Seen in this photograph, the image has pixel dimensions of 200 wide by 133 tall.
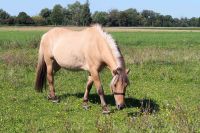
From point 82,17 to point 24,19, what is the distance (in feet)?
83.4

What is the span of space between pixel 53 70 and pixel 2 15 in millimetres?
134370

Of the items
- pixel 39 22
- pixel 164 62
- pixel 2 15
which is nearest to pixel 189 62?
pixel 164 62

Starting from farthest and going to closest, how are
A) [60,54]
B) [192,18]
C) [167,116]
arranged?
[192,18] < [60,54] < [167,116]

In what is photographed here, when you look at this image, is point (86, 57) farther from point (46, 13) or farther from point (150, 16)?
point (150, 16)

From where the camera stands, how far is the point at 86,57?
443 inches

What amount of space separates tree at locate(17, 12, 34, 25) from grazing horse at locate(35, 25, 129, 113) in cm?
12028

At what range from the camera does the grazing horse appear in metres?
9.98

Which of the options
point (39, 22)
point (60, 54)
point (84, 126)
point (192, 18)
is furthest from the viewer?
point (192, 18)

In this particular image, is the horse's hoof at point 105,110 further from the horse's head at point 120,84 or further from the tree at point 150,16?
the tree at point 150,16

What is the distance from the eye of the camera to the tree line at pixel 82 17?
130550mm

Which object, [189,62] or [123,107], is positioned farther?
[189,62]

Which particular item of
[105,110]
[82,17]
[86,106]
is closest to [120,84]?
[105,110]

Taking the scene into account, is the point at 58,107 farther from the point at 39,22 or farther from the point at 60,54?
the point at 39,22

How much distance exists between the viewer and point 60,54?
481 inches
